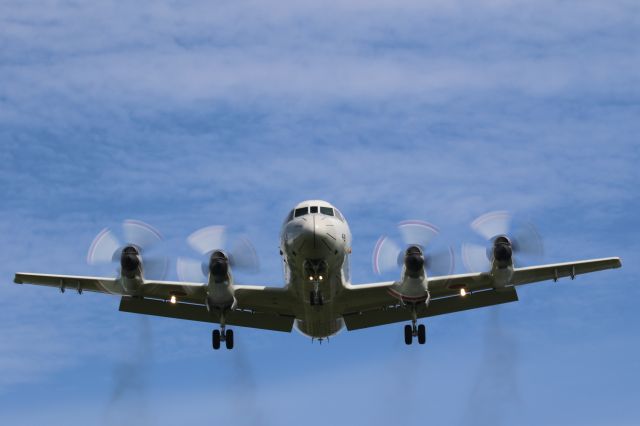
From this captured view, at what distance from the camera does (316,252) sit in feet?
146

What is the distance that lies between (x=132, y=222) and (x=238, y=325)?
226 inches

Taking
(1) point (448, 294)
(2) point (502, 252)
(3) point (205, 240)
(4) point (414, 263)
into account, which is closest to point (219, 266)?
(3) point (205, 240)

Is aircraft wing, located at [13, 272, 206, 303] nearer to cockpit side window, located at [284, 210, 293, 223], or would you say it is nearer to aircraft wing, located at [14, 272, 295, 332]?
aircraft wing, located at [14, 272, 295, 332]

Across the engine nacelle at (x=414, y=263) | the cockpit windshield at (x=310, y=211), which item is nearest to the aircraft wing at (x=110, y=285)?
the cockpit windshield at (x=310, y=211)

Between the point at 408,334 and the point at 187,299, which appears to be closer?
the point at 408,334

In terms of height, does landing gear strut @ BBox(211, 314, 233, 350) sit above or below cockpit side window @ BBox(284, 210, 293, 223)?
below

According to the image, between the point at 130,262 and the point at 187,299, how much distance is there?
371cm

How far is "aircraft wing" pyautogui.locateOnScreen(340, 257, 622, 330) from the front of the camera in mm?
47812

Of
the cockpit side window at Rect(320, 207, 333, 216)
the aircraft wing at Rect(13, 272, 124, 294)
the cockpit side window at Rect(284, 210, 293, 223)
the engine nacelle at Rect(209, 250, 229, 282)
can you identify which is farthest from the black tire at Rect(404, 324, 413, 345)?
the aircraft wing at Rect(13, 272, 124, 294)

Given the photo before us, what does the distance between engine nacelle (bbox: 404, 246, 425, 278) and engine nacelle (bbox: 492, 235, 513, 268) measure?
2612 mm

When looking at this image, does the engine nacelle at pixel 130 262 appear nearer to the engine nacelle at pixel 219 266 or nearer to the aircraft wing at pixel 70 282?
the aircraft wing at pixel 70 282

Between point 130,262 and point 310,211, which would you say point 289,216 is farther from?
point 130,262

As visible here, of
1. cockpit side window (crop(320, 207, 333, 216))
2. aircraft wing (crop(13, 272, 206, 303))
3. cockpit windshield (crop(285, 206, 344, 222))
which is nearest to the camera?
cockpit windshield (crop(285, 206, 344, 222))

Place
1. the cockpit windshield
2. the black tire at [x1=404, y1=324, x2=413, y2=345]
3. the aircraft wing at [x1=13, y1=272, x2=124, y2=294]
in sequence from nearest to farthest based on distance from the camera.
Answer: the cockpit windshield, the aircraft wing at [x1=13, y1=272, x2=124, y2=294], the black tire at [x1=404, y1=324, x2=413, y2=345]
